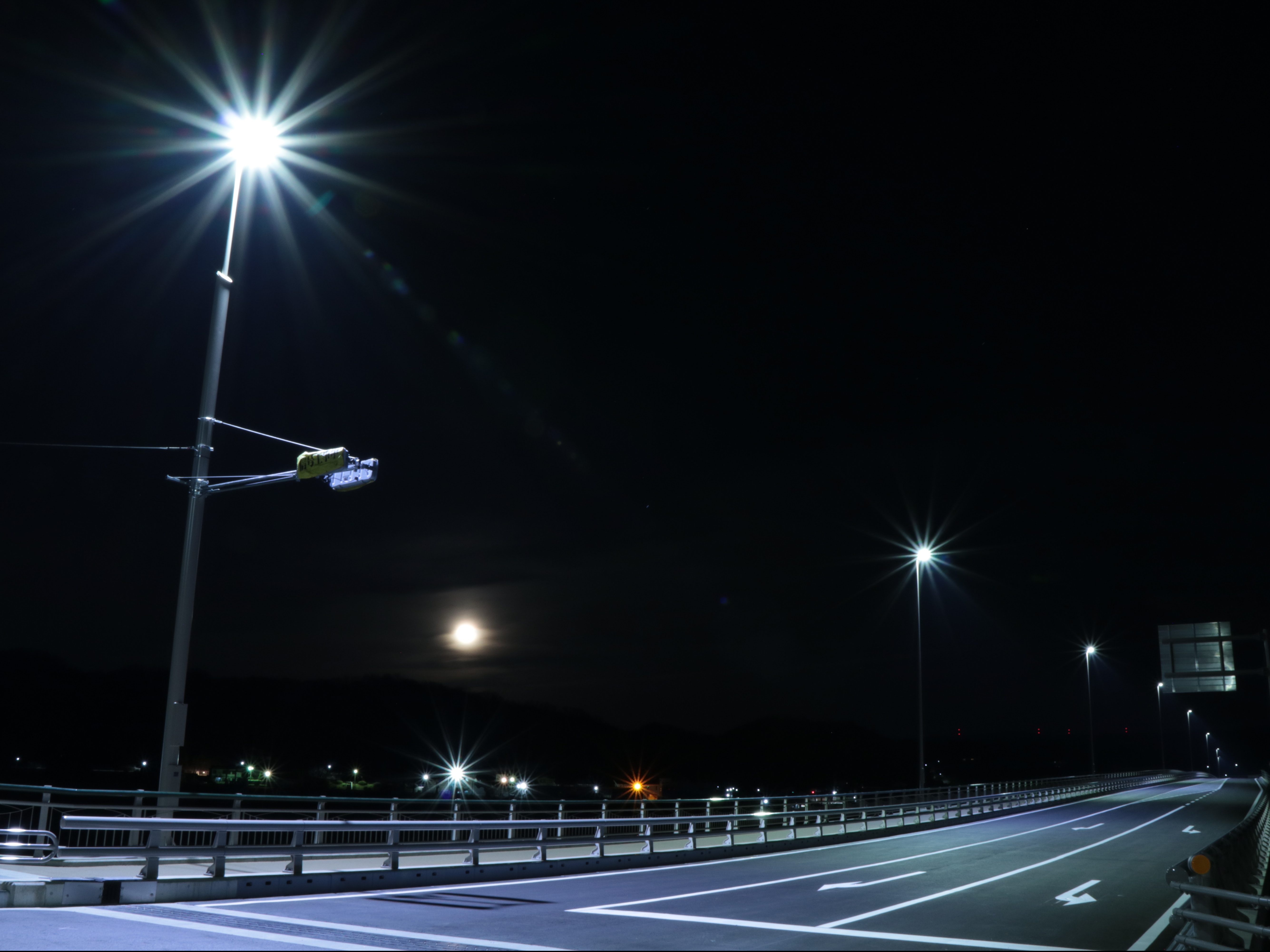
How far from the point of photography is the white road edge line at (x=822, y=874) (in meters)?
14.1

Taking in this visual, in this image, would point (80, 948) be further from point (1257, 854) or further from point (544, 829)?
point (1257, 854)

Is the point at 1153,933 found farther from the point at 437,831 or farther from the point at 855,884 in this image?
the point at 437,831

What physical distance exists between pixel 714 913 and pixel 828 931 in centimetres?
192

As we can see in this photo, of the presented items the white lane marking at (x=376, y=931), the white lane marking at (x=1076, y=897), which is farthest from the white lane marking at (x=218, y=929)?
the white lane marking at (x=1076, y=897)

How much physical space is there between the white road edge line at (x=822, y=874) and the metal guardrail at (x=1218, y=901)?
649 cm

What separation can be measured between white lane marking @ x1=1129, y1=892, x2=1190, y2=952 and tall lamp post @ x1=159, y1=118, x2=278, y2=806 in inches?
479

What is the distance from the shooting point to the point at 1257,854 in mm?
18406

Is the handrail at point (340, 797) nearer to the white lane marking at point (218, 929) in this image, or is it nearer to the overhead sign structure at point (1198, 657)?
the white lane marking at point (218, 929)

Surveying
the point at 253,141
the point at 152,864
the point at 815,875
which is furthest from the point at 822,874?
the point at 253,141

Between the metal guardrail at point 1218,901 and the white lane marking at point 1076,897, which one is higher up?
the metal guardrail at point 1218,901

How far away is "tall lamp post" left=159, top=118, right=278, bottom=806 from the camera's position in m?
14.8

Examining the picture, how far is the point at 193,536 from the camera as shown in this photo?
16.0m

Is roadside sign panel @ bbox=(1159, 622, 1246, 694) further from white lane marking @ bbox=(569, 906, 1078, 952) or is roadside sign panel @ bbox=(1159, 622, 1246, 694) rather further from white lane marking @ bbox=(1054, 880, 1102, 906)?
white lane marking @ bbox=(569, 906, 1078, 952)

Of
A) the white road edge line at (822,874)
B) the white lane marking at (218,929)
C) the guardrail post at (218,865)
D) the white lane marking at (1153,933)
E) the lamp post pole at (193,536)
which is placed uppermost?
the lamp post pole at (193,536)
